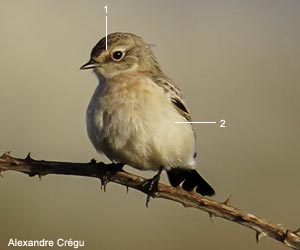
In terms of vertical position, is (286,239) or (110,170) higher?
(110,170)

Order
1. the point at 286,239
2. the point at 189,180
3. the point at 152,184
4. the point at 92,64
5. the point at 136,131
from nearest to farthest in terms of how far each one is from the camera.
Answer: the point at 286,239, the point at 152,184, the point at 136,131, the point at 92,64, the point at 189,180

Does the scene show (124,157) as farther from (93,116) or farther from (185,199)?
(185,199)

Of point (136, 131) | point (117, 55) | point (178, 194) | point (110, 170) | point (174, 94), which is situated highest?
point (117, 55)

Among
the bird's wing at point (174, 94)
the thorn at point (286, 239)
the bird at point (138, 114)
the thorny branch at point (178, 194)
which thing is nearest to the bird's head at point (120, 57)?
the bird at point (138, 114)

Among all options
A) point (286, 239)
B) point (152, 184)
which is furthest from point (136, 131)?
point (286, 239)

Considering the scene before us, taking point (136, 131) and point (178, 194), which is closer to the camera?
point (178, 194)

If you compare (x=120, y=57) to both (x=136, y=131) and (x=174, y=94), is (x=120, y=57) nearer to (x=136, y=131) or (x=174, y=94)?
(x=174, y=94)

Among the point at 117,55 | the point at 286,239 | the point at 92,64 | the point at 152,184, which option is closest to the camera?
the point at 286,239
